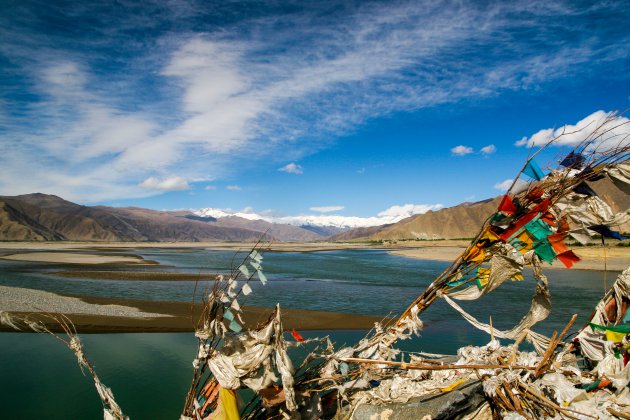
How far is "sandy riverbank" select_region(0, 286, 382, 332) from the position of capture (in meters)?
14.8

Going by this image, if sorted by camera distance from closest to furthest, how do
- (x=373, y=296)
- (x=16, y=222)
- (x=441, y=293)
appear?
(x=441, y=293) → (x=373, y=296) → (x=16, y=222)

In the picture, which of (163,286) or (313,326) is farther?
(163,286)

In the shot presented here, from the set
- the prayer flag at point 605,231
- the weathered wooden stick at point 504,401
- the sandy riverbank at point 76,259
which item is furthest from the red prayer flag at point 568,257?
the sandy riverbank at point 76,259

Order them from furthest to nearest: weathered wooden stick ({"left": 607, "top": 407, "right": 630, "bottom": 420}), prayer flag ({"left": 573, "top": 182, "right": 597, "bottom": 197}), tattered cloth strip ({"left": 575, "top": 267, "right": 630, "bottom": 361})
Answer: tattered cloth strip ({"left": 575, "top": 267, "right": 630, "bottom": 361}), prayer flag ({"left": 573, "top": 182, "right": 597, "bottom": 197}), weathered wooden stick ({"left": 607, "top": 407, "right": 630, "bottom": 420})

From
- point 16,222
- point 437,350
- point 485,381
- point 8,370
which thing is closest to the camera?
point 485,381

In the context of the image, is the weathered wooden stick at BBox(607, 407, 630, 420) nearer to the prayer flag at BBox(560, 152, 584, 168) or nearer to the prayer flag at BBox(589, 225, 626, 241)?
the prayer flag at BBox(589, 225, 626, 241)

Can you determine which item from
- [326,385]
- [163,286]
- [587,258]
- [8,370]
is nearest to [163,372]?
[8,370]

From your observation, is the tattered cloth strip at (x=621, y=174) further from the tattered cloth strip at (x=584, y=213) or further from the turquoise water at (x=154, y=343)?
the turquoise water at (x=154, y=343)

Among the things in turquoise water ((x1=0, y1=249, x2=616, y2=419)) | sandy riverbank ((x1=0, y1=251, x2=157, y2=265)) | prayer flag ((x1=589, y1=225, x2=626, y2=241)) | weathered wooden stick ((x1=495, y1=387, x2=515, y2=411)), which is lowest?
turquoise water ((x1=0, y1=249, x2=616, y2=419))

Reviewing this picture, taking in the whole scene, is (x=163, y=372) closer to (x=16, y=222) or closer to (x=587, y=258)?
(x=587, y=258)

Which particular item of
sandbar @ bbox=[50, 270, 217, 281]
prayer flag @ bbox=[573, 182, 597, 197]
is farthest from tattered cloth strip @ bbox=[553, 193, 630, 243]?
sandbar @ bbox=[50, 270, 217, 281]

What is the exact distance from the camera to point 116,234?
654ft

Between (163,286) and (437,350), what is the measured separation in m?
19.3

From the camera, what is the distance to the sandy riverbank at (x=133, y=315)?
48.6 ft
